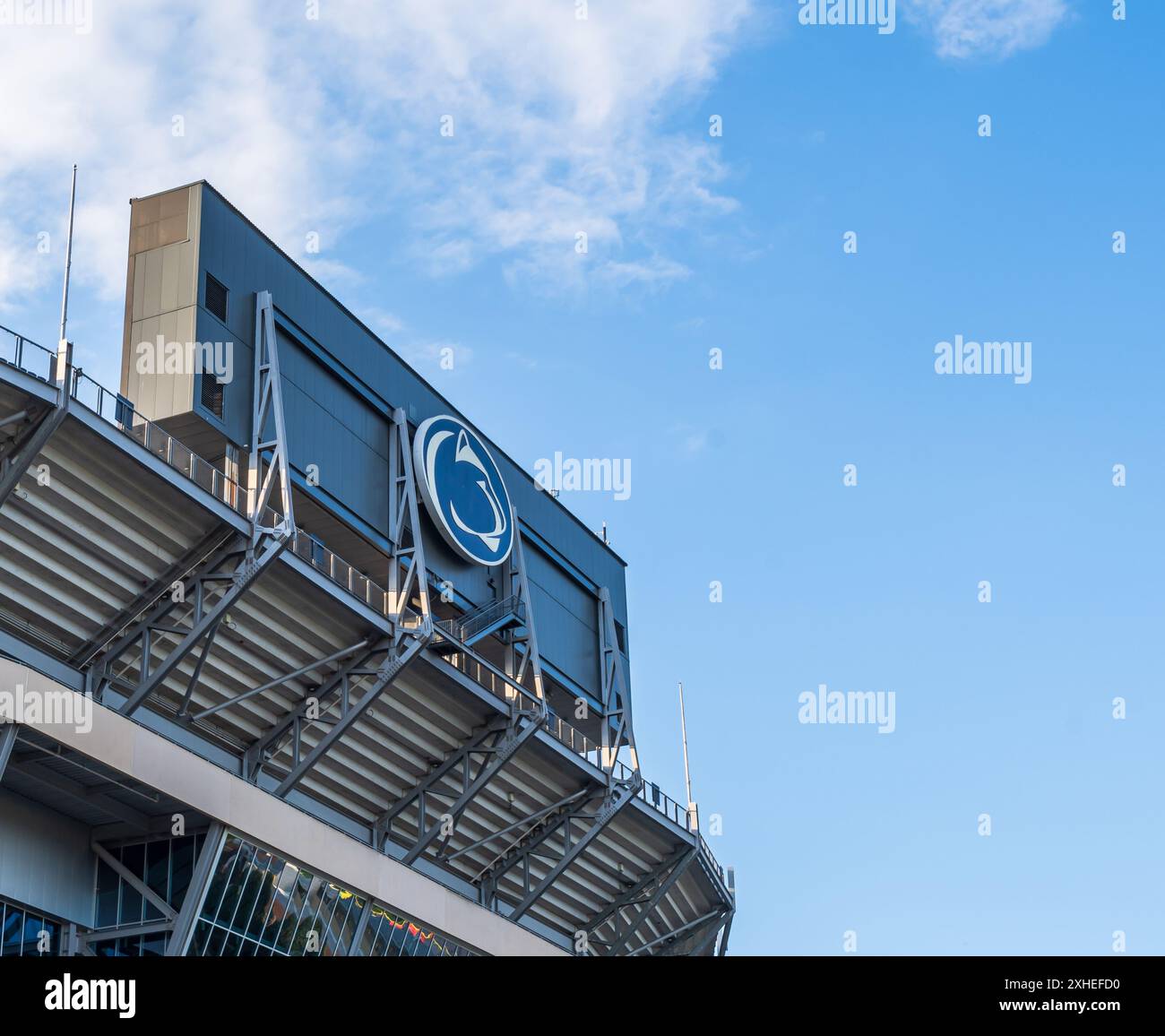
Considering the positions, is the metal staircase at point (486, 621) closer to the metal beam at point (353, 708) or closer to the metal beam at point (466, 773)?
the metal beam at point (466, 773)

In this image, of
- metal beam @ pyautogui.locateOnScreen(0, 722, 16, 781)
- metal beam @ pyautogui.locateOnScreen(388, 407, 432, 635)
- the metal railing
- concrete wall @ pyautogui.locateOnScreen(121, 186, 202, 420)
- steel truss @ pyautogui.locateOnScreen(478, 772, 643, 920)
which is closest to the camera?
metal beam @ pyautogui.locateOnScreen(0, 722, 16, 781)

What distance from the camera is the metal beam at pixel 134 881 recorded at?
40062 millimetres

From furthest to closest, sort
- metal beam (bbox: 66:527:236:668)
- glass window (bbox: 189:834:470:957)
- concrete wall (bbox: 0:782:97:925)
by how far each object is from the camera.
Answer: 1. metal beam (bbox: 66:527:236:668)
2. glass window (bbox: 189:834:470:957)
3. concrete wall (bbox: 0:782:97:925)

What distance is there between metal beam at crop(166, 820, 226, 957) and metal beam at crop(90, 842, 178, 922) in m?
0.41

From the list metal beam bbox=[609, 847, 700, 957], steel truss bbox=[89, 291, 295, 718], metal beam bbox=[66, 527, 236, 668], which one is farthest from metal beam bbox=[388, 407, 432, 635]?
metal beam bbox=[609, 847, 700, 957]

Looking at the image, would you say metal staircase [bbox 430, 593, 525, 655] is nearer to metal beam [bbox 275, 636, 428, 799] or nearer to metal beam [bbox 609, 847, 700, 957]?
metal beam [bbox 275, 636, 428, 799]

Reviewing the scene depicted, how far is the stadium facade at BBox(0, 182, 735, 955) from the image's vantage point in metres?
38.4

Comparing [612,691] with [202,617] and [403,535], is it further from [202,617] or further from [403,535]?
[202,617]

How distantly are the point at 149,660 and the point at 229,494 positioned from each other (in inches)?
186

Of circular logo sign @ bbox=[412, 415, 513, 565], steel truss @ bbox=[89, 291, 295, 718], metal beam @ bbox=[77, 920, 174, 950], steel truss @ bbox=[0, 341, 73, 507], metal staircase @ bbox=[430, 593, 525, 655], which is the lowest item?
metal beam @ bbox=[77, 920, 174, 950]

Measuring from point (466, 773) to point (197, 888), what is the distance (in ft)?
45.5
